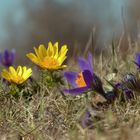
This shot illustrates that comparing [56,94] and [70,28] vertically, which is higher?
[70,28]

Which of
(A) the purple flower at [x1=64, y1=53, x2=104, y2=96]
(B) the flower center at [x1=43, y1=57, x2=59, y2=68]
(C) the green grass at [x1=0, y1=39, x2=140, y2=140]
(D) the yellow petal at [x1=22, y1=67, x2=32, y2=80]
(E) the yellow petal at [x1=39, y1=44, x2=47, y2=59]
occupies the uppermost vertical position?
(E) the yellow petal at [x1=39, y1=44, x2=47, y2=59]

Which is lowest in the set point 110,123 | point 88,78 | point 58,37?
point 110,123

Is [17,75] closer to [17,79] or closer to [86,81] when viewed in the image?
[17,79]

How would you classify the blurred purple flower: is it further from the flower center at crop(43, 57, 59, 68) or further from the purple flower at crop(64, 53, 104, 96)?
the flower center at crop(43, 57, 59, 68)

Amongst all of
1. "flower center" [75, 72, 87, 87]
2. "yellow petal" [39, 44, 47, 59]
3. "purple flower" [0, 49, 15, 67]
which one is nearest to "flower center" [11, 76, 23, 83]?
"yellow petal" [39, 44, 47, 59]

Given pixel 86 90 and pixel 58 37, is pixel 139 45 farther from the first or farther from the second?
pixel 58 37

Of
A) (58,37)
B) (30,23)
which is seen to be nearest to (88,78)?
(58,37)

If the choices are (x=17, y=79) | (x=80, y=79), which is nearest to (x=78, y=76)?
(x=80, y=79)
